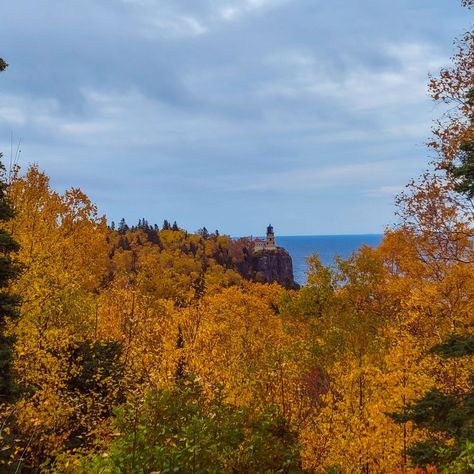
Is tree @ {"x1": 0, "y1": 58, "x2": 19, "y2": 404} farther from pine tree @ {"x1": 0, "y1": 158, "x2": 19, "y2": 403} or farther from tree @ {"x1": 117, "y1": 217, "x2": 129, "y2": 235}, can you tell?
tree @ {"x1": 117, "y1": 217, "x2": 129, "y2": 235}

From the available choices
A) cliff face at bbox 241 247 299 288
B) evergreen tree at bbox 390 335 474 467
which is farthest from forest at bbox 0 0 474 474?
cliff face at bbox 241 247 299 288

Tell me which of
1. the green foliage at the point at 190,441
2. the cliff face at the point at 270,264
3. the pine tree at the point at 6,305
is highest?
the cliff face at the point at 270,264

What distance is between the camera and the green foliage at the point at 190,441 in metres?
8.56

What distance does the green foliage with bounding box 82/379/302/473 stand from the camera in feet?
28.1

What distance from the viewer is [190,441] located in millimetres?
8844

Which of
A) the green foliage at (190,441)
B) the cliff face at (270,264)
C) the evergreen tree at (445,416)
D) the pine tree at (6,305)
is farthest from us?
the cliff face at (270,264)

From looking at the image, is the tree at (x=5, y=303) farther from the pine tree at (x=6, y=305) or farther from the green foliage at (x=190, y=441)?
the green foliage at (x=190, y=441)

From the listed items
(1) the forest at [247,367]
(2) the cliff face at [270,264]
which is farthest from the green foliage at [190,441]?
(2) the cliff face at [270,264]

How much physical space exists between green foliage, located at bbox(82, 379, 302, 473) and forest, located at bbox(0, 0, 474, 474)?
48 mm

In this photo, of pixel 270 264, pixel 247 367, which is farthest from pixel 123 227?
pixel 247 367

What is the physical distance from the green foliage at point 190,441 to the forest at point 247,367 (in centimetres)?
5

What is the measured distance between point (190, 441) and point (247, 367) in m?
10.4

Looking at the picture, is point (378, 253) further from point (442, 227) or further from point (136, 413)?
point (136, 413)

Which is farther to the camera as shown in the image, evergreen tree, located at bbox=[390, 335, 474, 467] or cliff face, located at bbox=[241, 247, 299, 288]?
cliff face, located at bbox=[241, 247, 299, 288]
